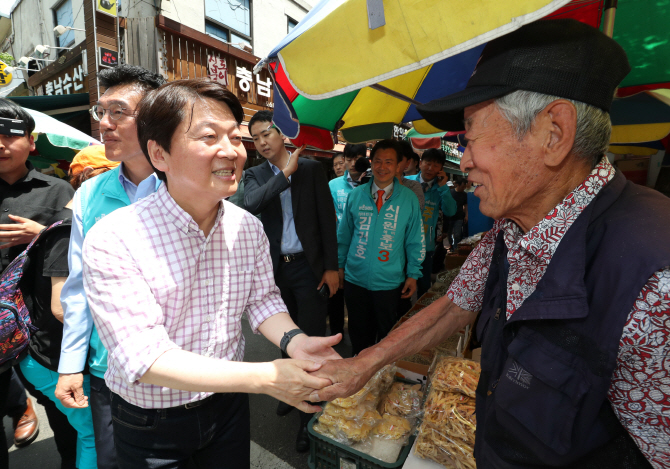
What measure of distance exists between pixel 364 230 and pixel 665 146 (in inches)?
153

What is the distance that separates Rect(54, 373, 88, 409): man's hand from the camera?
5.35ft

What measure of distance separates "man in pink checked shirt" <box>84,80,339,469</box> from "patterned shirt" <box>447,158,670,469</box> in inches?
35.8

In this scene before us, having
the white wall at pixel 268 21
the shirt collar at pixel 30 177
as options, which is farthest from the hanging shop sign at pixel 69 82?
the shirt collar at pixel 30 177

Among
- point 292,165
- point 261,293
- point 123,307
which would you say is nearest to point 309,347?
point 261,293

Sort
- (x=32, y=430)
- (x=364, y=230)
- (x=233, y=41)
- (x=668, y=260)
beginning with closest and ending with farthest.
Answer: (x=668, y=260), (x=32, y=430), (x=364, y=230), (x=233, y=41)

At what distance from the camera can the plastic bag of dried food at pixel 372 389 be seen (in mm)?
2031

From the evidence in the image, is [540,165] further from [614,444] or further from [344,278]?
[344,278]

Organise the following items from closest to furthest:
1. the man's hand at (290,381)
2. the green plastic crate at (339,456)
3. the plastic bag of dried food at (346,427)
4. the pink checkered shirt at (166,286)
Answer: the pink checkered shirt at (166,286)
the man's hand at (290,381)
the green plastic crate at (339,456)
the plastic bag of dried food at (346,427)

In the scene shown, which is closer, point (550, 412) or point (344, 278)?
point (550, 412)

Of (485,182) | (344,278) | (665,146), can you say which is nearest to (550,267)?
(485,182)

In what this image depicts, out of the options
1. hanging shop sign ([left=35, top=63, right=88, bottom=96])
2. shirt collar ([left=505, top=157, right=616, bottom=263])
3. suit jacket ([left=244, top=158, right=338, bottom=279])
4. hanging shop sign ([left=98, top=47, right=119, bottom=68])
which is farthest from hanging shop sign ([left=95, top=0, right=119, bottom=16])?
shirt collar ([left=505, top=157, right=616, bottom=263])

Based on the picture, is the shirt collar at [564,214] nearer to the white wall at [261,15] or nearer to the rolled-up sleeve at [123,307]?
the rolled-up sleeve at [123,307]

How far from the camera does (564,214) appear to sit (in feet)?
3.39

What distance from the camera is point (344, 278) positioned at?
3.74 meters
